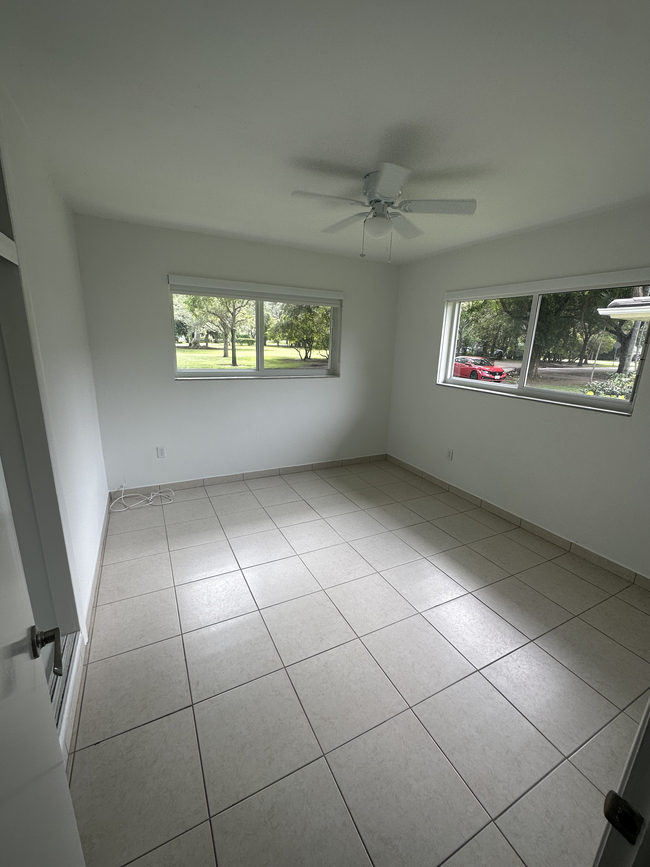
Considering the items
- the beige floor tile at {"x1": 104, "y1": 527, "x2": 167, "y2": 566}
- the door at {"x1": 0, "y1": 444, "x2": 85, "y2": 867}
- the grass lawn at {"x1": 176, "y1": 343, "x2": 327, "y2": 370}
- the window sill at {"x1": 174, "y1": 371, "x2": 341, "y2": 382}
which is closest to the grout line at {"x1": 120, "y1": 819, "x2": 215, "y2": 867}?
the door at {"x1": 0, "y1": 444, "x2": 85, "y2": 867}

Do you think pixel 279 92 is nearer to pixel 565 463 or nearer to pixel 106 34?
pixel 106 34

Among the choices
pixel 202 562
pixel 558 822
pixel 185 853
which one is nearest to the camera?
pixel 185 853

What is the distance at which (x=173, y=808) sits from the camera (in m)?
1.14

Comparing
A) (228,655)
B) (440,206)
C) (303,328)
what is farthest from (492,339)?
(228,655)

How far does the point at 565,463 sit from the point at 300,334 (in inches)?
104

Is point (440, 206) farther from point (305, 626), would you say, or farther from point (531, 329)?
point (305, 626)

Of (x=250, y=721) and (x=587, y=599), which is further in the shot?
(x=587, y=599)

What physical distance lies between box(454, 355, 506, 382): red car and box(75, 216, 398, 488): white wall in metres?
0.90

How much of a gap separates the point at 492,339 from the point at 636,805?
3.20 meters

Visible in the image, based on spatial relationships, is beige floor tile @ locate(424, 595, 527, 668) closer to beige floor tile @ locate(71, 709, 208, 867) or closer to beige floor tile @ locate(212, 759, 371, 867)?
beige floor tile @ locate(212, 759, 371, 867)

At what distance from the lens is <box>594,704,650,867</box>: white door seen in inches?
19.7

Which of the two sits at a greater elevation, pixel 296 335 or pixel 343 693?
pixel 296 335

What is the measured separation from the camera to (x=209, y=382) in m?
3.33

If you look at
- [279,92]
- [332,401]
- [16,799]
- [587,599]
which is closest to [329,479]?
[332,401]
